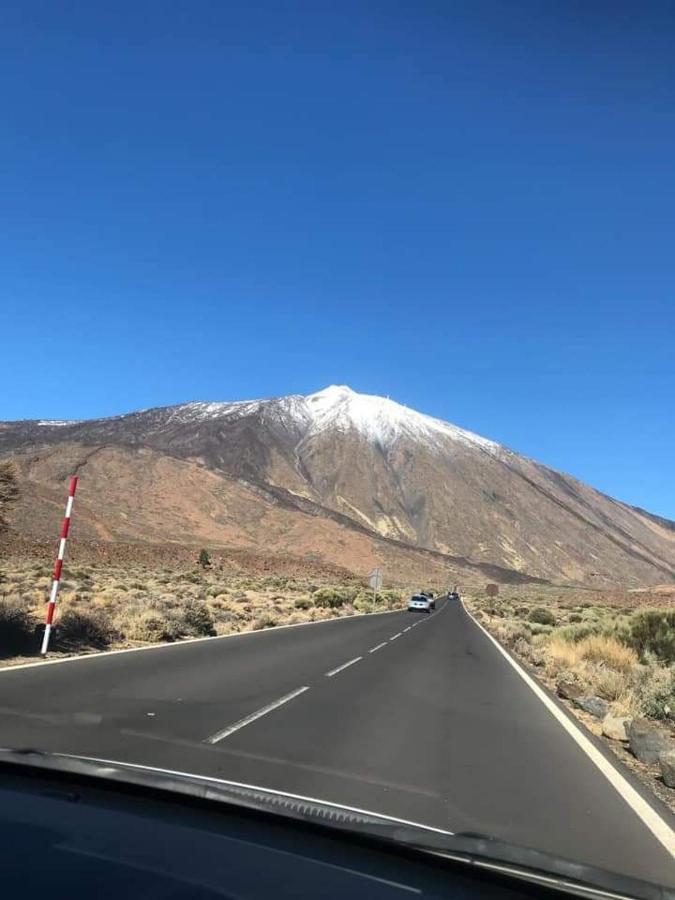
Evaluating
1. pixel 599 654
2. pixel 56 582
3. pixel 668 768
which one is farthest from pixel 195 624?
pixel 668 768

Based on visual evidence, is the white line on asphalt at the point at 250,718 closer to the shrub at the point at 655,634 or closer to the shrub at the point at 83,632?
the shrub at the point at 83,632

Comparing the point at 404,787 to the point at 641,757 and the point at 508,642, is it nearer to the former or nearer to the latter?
the point at 641,757

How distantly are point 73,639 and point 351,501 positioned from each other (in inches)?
6054

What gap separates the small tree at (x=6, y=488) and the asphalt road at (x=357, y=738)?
731 centimetres

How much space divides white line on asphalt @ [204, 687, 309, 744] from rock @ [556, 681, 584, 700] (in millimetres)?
4788

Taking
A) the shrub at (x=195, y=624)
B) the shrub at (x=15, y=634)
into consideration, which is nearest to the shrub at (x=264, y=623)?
the shrub at (x=195, y=624)

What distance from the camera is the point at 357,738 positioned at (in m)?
8.62

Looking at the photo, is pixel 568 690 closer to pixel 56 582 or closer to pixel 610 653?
pixel 610 653

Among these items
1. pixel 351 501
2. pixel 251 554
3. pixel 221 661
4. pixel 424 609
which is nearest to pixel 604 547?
pixel 351 501

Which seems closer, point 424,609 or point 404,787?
point 404,787

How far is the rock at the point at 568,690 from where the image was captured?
13.6m

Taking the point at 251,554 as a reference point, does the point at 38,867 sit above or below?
below

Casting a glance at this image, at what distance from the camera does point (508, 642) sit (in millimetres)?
27422

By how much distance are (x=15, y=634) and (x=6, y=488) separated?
6862 mm
